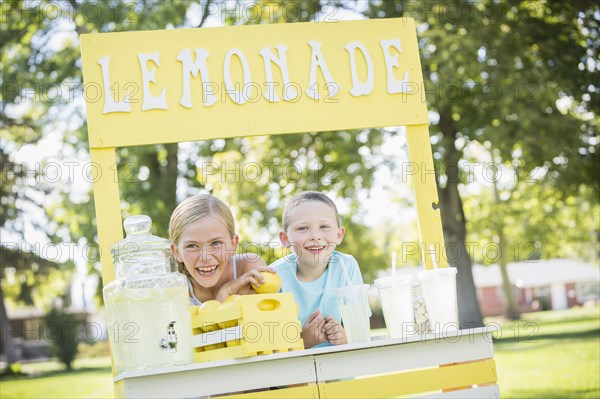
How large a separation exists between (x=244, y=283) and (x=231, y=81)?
3.59 ft

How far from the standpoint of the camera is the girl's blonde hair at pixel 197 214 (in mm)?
3377

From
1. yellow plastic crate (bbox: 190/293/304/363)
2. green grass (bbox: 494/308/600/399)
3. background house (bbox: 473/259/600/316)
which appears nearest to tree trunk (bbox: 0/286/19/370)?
green grass (bbox: 494/308/600/399)

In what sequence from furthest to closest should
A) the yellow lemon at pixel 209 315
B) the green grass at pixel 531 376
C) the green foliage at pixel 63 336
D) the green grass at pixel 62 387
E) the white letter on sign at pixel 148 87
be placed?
the green foliage at pixel 63 336 < the green grass at pixel 62 387 < the green grass at pixel 531 376 < the white letter on sign at pixel 148 87 < the yellow lemon at pixel 209 315

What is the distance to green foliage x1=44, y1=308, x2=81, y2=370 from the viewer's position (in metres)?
22.4

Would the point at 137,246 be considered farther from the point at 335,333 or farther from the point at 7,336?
the point at 7,336

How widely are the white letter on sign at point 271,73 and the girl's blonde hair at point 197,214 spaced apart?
2.11ft

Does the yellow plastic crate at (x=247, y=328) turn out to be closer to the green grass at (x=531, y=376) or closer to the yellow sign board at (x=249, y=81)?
the yellow sign board at (x=249, y=81)

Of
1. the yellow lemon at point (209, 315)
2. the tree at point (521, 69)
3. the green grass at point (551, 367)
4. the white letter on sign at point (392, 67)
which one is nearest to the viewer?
the yellow lemon at point (209, 315)

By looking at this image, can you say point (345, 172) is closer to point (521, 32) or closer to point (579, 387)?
point (521, 32)

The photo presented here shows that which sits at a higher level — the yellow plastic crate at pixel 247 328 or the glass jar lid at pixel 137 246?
the glass jar lid at pixel 137 246

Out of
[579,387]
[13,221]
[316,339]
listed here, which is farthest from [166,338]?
[13,221]

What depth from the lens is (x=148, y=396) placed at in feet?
8.55

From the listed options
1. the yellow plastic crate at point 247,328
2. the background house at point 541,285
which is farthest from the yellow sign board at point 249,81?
the background house at point 541,285

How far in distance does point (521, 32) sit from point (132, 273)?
13529mm
